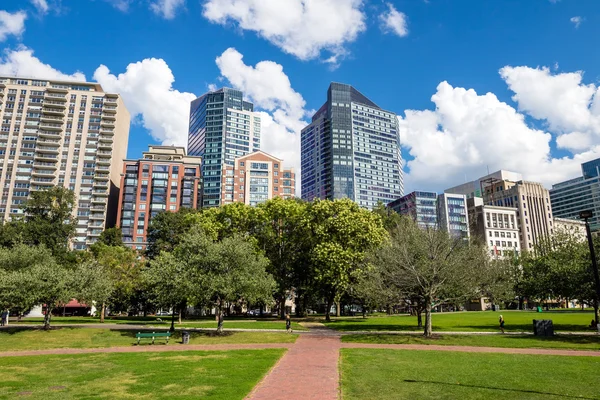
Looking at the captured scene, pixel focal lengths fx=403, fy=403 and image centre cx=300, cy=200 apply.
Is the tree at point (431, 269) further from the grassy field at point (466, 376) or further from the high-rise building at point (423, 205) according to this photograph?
the high-rise building at point (423, 205)

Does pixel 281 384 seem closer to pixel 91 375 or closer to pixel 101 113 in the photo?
pixel 91 375

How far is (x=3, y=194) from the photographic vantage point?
121062 millimetres

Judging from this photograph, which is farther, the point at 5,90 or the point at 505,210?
the point at 505,210

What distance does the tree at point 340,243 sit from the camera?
155ft

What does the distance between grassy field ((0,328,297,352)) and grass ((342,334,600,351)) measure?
6.58 metres

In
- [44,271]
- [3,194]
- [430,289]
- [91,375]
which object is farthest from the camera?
[3,194]

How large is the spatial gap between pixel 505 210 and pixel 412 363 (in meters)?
155

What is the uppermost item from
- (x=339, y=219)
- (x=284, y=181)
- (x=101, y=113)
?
(x=101, y=113)

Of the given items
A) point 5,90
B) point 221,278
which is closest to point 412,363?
point 221,278

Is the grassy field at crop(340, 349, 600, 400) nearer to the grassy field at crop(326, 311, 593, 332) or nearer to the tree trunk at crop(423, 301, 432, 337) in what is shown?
the tree trunk at crop(423, 301, 432, 337)

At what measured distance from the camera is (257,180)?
476ft

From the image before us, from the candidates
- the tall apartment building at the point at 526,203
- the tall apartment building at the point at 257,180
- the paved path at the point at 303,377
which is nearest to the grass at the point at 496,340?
the paved path at the point at 303,377

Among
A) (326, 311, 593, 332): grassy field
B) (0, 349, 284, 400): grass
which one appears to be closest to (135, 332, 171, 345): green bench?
(0, 349, 284, 400): grass

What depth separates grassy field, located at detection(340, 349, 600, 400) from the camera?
13656 mm
